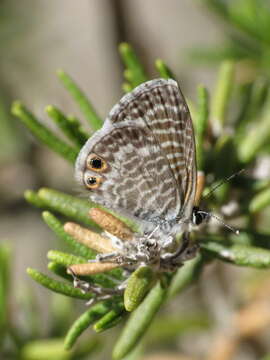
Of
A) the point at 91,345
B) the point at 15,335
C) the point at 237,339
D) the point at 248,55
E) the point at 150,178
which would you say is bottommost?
the point at 237,339

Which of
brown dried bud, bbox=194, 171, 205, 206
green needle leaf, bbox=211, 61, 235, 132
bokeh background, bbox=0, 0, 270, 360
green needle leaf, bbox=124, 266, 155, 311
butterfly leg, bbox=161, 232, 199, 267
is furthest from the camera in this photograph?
bokeh background, bbox=0, 0, 270, 360

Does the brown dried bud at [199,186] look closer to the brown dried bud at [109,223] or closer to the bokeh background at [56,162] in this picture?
the brown dried bud at [109,223]

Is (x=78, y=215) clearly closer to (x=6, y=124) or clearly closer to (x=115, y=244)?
(x=115, y=244)

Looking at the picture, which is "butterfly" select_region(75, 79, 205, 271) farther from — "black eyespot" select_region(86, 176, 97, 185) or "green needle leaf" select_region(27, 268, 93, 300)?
"green needle leaf" select_region(27, 268, 93, 300)

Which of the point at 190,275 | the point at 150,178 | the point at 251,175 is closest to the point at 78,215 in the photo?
the point at 150,178

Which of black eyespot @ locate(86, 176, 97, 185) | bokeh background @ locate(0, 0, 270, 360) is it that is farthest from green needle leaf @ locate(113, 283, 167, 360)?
bokeh background @ locate(0, 0, 270, 360)

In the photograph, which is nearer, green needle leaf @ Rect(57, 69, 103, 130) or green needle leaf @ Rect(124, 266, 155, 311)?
green needle leaf @ Rect(124, 266, 155, 311)

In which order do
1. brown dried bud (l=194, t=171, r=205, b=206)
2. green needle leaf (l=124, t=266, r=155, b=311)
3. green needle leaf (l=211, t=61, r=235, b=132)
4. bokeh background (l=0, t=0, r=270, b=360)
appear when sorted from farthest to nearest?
bokeh background (l=0, t=0, r=270, b=360)
green needle leaf (l=211, t=61, r=235, b=132)
brown dried bud (l=194, t=171, r=205, b=206)
green needle leaf (l=124, t=266, r=155, b=311)

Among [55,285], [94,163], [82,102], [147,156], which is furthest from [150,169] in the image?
[55,285]
